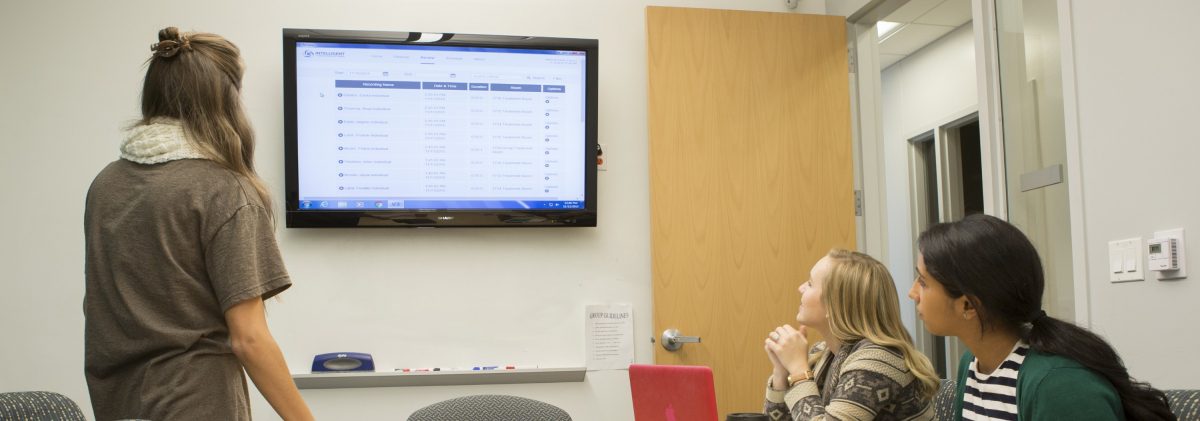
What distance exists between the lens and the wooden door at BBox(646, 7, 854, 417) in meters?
3.64

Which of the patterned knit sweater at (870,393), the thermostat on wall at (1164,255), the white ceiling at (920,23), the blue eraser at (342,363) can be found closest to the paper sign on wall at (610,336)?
the blue eraser at (342,363)

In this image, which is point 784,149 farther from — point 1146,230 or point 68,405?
point 68,405

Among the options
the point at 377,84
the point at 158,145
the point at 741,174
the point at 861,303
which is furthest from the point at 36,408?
the point at 741,174

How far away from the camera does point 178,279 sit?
1.72 metres

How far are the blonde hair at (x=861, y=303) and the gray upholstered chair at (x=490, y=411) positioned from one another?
2.57 feet

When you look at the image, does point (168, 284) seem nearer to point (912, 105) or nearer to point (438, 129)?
point (438, 129)

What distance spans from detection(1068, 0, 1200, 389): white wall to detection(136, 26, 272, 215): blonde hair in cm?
195

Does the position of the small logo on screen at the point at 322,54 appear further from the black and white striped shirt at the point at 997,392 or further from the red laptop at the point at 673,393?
the black and white striped shirt at the point at 997,392

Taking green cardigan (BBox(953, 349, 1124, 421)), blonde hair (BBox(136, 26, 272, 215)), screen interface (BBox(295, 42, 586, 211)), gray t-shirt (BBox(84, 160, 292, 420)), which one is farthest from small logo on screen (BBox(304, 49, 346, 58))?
green cardigan (BBox(953, 349, 1124, 421))

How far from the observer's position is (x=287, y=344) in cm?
→ 347

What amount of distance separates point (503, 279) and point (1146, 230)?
208 centimetres

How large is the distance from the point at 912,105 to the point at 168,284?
5138mm

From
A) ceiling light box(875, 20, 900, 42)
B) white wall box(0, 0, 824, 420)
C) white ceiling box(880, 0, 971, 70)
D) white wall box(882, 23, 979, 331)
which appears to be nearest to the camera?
white wall box(0, 0, 824, 420)

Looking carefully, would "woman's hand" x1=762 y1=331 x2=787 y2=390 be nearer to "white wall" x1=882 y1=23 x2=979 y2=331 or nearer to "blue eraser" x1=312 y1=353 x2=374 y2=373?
"blue eraser" x1=312 y1=353 x2=374 y2=373
